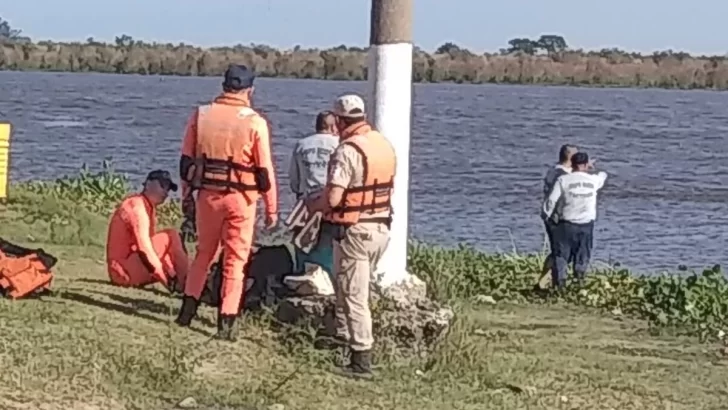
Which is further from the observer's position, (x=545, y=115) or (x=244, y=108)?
(x=545, y=115)

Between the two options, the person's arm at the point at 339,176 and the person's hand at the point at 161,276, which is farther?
the person's hand at the point at 161,276

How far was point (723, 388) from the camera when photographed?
11273 millimetres

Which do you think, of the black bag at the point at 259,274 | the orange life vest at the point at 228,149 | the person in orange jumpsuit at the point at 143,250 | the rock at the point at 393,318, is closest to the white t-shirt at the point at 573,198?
the person in orange jumpsuit at the point at 143,250

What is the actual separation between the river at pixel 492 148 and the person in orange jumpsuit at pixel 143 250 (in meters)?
9.90

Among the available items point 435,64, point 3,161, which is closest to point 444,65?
point 435,64

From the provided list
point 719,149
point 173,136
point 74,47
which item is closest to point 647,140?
point 719,149

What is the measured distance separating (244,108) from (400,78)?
1.13 m

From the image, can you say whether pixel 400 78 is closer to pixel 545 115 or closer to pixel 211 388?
pixel 211 388

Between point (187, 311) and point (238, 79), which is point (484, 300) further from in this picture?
point (238, 79)

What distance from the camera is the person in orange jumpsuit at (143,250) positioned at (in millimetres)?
12164

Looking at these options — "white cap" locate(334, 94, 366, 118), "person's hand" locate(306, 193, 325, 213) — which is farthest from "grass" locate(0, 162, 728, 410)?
"white cap" locate(334, 94, 366, 118)

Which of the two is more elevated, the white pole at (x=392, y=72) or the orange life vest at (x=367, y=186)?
the white pole at (x=392, y=72)

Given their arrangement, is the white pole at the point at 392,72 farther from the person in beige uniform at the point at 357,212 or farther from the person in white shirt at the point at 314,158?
the person in white shirt at the point at 314,158

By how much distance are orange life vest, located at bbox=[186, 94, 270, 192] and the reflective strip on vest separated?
1.68 ft
